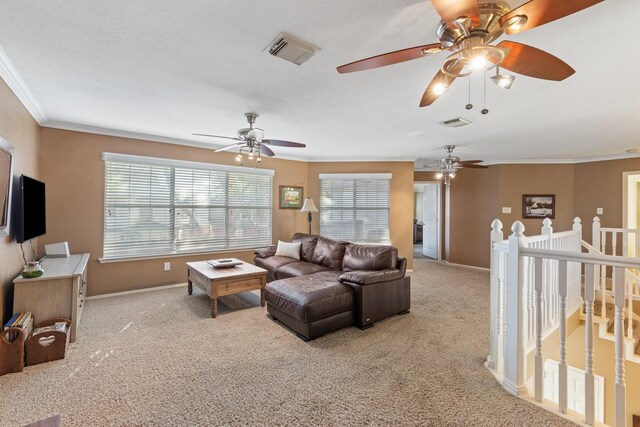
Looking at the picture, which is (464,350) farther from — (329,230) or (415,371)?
(329,230)

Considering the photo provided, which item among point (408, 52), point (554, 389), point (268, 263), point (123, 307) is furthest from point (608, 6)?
point (123, 307)

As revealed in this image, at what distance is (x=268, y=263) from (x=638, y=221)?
753 cm

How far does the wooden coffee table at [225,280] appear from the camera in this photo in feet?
11.2

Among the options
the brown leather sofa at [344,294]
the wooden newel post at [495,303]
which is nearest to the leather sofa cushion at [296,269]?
the brown leather sofa at [344,294]

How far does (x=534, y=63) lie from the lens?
1526 mm

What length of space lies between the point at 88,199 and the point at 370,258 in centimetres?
402

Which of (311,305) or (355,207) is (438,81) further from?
(355,207)

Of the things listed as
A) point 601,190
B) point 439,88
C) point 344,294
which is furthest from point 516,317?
point 601,190

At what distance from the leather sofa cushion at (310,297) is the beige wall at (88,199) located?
246 cm

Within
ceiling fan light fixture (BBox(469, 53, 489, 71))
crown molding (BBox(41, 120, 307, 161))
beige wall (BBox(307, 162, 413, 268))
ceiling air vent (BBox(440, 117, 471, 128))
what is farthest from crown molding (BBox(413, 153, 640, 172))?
crown molding (BBox(41, 120, 307, 161))

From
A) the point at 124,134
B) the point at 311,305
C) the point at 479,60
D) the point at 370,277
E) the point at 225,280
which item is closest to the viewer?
the point at 479,60

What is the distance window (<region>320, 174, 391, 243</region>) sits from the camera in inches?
244

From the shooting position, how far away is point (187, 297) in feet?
13.5

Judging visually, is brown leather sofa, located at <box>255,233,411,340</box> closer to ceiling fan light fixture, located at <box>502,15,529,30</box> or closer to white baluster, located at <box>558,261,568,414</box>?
white baluster, located at <box>558,261,568,414</box>
